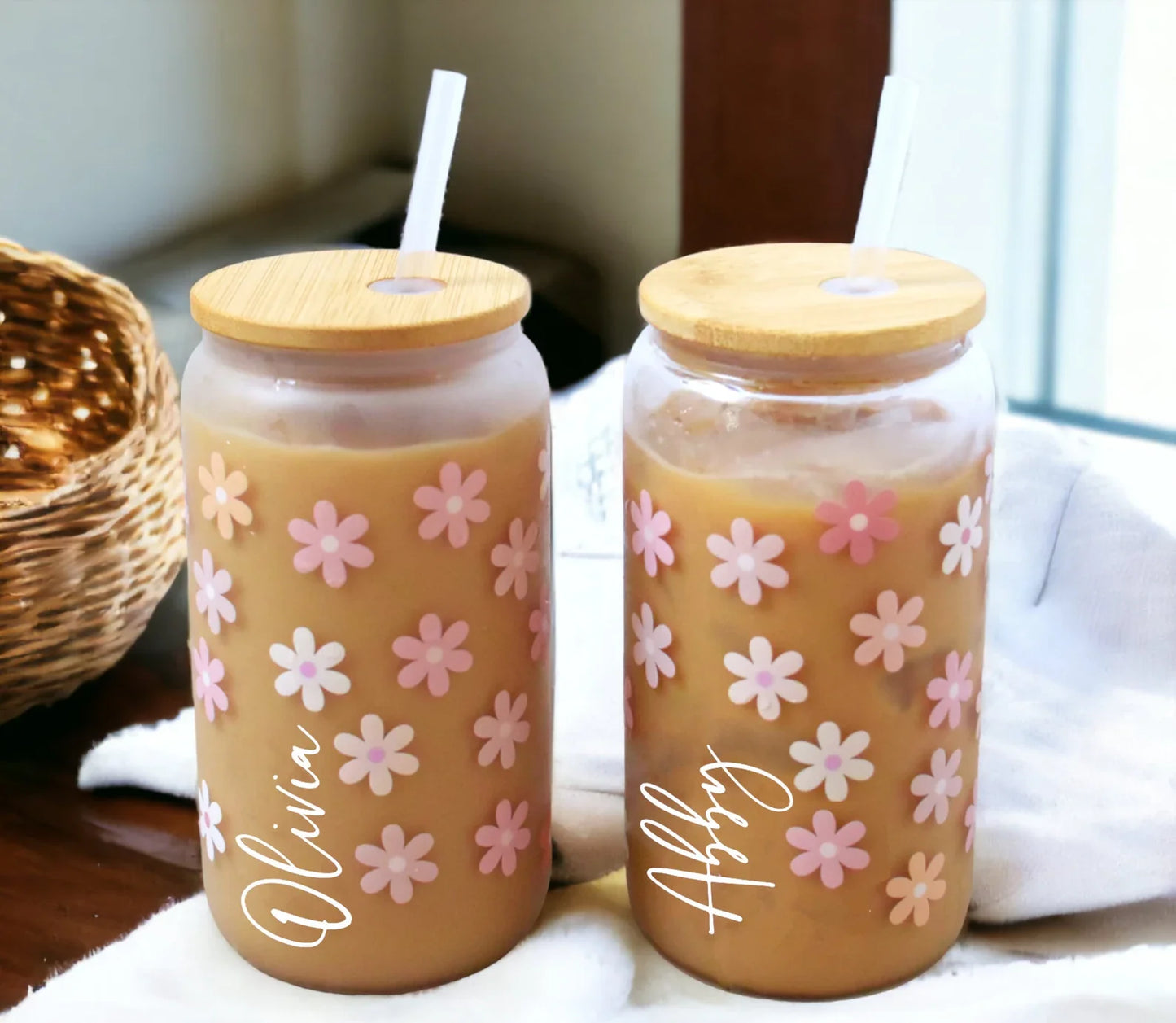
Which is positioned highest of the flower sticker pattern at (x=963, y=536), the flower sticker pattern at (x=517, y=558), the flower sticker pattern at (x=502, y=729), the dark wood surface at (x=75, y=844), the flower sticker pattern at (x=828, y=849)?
the flower sticker pattern at (x=963, y=536)

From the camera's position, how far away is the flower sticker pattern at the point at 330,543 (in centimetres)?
46

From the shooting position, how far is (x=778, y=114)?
3.41 feet

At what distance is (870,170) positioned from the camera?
1.57ft

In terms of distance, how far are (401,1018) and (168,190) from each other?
0.78 m

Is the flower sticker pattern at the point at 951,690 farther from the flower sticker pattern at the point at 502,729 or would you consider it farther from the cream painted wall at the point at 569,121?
the cream painted wall at the point at 569,121

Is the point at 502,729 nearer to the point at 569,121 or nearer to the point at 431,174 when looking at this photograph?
the point at 431,174

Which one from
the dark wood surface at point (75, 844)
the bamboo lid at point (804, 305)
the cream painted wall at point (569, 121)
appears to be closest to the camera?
the bamboo lid at point (804, 305)

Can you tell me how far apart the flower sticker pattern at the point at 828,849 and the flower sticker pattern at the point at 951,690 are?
5 centimetres

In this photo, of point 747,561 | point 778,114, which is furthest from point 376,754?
point 778,114

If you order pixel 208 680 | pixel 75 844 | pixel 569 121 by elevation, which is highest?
pixel 569 121

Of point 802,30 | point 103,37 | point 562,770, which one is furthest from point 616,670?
point 103,37

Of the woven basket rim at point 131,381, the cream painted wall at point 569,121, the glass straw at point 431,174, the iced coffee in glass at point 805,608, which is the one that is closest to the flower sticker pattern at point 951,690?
the iced coffee in glass at point 805,608

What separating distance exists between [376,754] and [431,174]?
0.20 meters

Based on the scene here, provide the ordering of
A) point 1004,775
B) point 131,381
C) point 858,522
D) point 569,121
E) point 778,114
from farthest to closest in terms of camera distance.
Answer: point 569,121, point 778,114, point 131,381, point 1004,775, point 858,522
